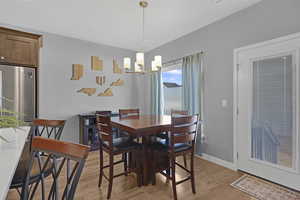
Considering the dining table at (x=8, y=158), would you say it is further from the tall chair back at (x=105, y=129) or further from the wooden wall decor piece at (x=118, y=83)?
the wooden wall decor piece at (x=118, y=83)

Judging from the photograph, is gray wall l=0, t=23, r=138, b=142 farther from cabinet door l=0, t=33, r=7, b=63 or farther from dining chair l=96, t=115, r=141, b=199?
dining chair l=96, t=115, r=141, b=199

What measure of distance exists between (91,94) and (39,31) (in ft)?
5.63

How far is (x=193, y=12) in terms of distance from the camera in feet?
8.80

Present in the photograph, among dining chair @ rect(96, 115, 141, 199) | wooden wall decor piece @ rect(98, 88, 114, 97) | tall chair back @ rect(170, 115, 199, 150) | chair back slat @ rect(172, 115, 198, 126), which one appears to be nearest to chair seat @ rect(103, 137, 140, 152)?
dining chair @ rect(96, 115, 141, 199)

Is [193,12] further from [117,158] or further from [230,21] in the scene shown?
[117,158]

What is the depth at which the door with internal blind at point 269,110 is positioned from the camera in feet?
6.77

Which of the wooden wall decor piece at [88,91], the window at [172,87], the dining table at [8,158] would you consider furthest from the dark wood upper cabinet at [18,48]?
the window at [172,87]

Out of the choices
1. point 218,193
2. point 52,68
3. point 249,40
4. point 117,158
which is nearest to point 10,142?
point 117,158

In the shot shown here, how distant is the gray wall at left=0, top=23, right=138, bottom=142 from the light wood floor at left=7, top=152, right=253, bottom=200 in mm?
1654

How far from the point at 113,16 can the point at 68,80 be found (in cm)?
186

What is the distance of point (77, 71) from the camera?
3.80m

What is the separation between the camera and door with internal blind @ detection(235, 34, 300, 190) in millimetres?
2062

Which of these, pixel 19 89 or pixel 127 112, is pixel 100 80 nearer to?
pixel 127 112

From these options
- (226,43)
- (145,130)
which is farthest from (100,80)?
(226,43)
